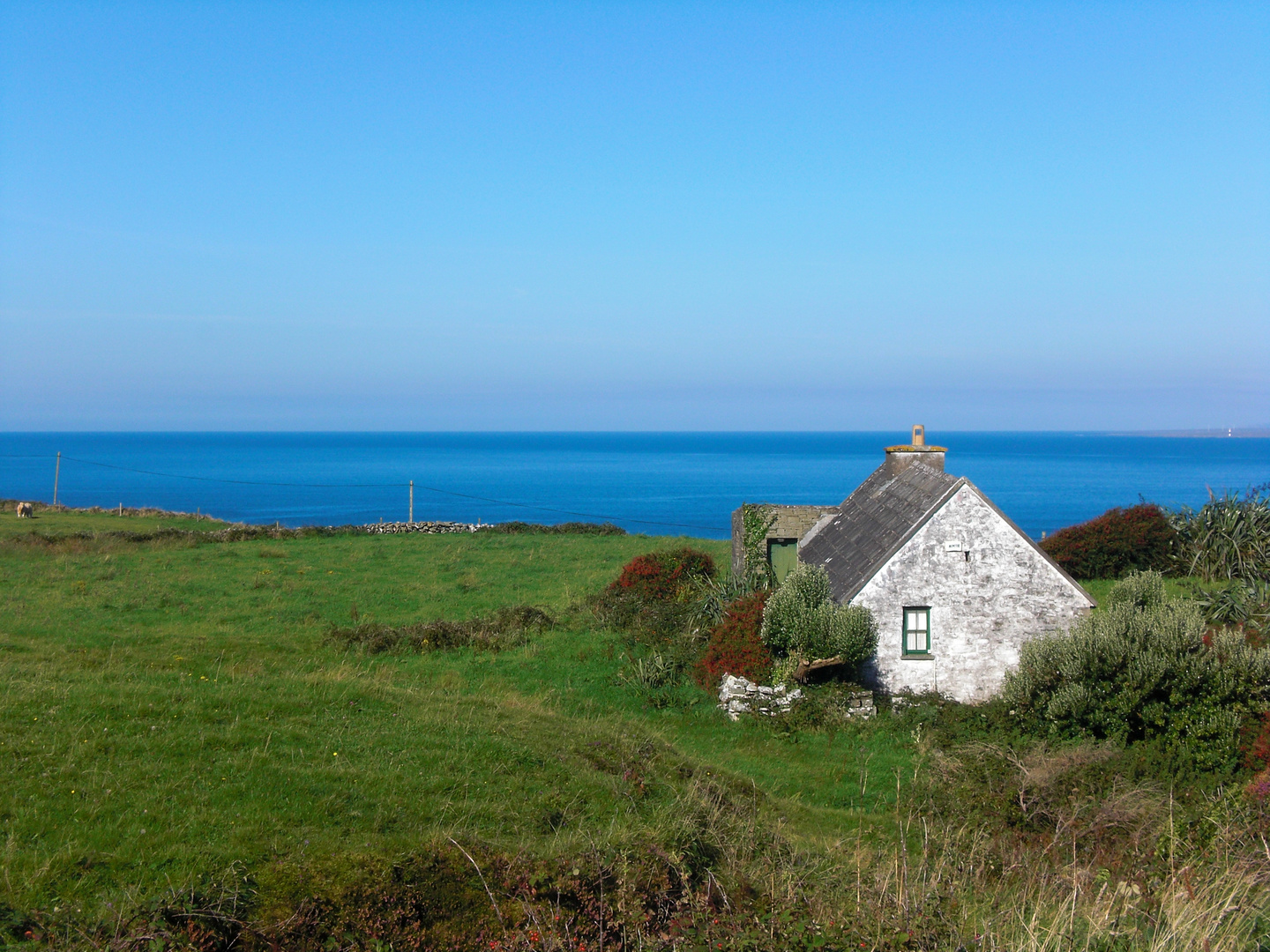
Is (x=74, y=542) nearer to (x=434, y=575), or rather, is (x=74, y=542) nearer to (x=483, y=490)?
(x=434, y=575)

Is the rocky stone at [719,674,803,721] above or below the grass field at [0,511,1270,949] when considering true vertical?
below

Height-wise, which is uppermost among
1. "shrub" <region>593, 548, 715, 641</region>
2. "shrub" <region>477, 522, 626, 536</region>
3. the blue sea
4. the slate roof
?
the slate roof

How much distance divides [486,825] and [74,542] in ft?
121

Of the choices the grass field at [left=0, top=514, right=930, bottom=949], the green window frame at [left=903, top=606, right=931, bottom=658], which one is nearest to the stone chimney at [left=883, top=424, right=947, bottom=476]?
the green window frame at [left=903, top=606, right=931, bottom=658]

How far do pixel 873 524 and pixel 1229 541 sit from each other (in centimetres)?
1926

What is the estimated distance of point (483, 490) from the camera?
136 meters

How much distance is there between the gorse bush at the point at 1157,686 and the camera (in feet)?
47.6

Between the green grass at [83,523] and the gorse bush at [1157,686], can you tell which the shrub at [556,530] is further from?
the gorse bush at [1157,686]

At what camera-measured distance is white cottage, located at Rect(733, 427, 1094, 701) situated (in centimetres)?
1983

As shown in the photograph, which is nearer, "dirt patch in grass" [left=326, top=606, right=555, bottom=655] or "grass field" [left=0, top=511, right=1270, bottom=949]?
"grass field" [left=0, top=511, right=1270, bottom=949]

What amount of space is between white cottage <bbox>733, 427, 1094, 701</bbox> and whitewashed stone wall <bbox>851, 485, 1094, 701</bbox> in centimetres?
2

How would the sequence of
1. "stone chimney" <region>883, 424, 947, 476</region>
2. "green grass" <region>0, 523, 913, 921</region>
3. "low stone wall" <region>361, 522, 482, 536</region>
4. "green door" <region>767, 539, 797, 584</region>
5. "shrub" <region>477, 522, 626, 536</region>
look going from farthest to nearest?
1. "shrub" <region>477, 522, 626, 536</region>
2. "low stone wall" <region>361, 522, 482, 536</region>
3. "green door" <region>767, 539, 797, 584</region>
4. "stone chimney" <region>883, 424, 947, 476</region>
5. "green grass" <region>0, 523, 913, 921</region>

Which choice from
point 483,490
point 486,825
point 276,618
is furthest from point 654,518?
point 486,825

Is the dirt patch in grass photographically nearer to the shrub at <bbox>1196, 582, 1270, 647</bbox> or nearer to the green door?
the green door
